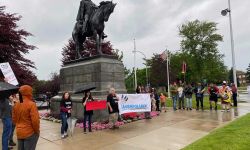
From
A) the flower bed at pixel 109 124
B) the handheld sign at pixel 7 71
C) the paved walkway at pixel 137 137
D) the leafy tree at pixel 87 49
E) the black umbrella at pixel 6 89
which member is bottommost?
the paved walkway at pixel 137 137

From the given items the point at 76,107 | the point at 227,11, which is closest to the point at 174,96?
the point at 76,107

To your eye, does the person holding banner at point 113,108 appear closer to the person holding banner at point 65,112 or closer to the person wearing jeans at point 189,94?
the person holding banner at point 65,112

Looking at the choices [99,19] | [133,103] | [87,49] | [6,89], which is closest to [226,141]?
[133,103]

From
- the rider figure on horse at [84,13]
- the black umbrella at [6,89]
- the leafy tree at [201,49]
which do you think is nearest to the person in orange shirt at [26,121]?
the black umbrella at [6,89]

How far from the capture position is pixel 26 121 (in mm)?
5629

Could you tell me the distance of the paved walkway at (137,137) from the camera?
863cm

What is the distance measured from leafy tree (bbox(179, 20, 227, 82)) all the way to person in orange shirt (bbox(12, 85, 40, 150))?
60925 mm

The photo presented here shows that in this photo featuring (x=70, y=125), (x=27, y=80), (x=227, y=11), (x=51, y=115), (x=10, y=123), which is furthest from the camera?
(x=227, y=11)

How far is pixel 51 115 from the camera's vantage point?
54.7 feet

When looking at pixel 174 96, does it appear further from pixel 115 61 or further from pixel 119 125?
pixel 119 125

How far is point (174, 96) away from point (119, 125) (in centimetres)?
674

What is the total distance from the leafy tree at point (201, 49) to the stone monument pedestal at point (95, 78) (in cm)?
5094

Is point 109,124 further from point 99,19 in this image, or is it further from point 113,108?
point 99,19

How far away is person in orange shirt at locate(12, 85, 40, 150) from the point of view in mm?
5586
